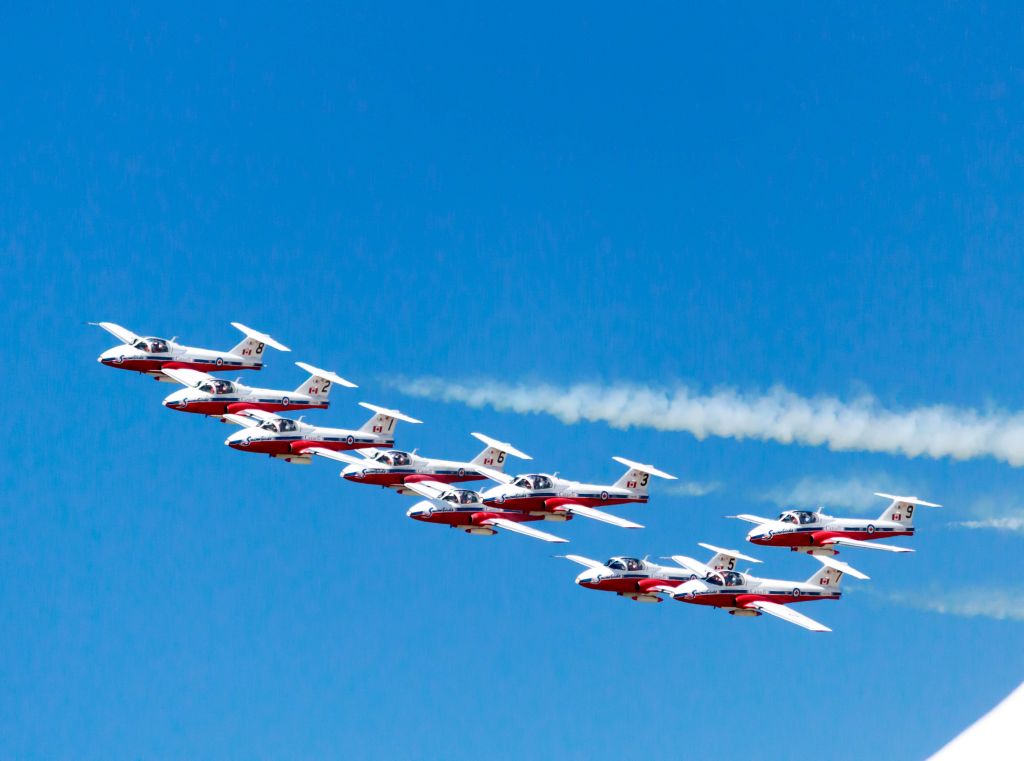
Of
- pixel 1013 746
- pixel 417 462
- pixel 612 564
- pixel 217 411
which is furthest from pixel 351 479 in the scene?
pixel 1013 746

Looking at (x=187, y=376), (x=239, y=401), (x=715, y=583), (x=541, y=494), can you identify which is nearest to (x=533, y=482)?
(x=541, y=494)

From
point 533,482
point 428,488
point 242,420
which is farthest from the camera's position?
point 242,420

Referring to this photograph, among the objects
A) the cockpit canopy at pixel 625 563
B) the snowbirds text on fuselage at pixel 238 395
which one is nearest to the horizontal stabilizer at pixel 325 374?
the snowbirds text on fuselage at pixel 238 395

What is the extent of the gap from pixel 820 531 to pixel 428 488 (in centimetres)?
2675

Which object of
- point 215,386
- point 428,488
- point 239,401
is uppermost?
point 215,386

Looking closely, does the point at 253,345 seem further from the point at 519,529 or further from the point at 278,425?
the point at 519,529

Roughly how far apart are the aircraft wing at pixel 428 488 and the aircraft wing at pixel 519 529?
4.04 meters

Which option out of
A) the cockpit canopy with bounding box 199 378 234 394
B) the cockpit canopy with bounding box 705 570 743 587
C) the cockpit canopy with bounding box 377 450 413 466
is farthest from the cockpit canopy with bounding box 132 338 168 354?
the cockpit canopy with bounding box 705 570 743 587

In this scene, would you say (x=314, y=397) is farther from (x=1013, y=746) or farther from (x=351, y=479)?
(x=1013, y=746)

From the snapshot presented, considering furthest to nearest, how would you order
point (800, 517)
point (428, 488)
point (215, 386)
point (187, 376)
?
point (187, 376)
point (215, 386)
point (800, 517)
point (428, 488)

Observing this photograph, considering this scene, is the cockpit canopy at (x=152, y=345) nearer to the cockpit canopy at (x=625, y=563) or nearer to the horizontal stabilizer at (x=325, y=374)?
the horizontal stabilizer at (x=325, y=374)

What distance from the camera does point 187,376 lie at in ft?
356

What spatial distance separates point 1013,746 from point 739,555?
206 feet

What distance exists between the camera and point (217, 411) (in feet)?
350
